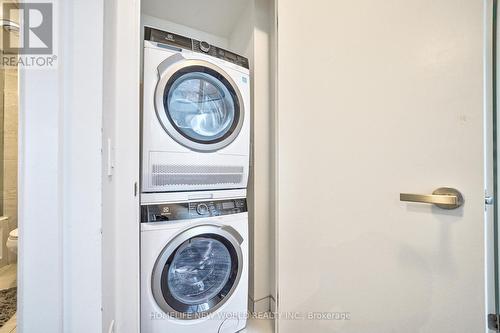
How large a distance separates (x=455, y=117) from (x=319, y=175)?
17.2 inches

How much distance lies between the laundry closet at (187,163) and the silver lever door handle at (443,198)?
854mm

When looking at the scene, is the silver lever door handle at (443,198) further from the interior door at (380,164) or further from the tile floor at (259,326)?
the tile floor at (259,326)

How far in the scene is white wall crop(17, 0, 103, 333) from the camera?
16.0 inches

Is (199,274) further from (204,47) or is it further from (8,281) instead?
(8,281)

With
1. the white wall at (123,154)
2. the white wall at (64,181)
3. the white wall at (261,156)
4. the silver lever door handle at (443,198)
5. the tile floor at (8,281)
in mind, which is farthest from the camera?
the white wall at (261,156)

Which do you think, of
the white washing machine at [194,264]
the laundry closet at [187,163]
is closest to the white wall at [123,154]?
the laundry closet at [187,163]

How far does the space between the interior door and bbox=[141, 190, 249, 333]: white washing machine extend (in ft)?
0.98

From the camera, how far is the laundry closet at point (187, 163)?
2.47 feet

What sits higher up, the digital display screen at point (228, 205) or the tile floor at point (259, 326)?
the digital display screen at point (228, 205)

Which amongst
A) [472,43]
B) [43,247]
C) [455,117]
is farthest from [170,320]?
[472,43]

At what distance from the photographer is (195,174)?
1.09 m

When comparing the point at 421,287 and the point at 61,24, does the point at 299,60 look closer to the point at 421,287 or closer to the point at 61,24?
the point at 61,24

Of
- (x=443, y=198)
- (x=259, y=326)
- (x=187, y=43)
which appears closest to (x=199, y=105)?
(x=187, y=43)

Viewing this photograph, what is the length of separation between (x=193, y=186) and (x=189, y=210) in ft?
0.42
